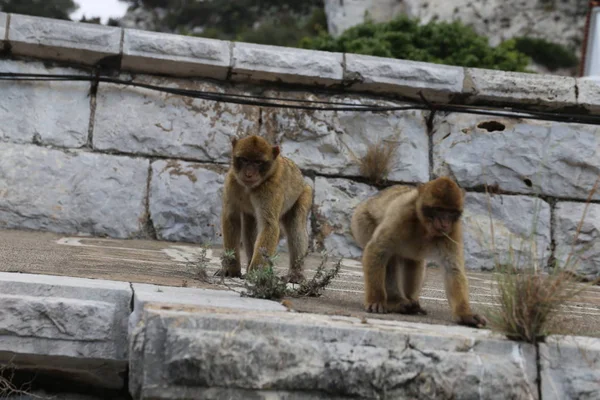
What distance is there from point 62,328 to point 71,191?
15.0 ft

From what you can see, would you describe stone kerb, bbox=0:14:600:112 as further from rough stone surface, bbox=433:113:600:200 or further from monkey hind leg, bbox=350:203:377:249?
monkey hind leg, bbox=350:203:377:249

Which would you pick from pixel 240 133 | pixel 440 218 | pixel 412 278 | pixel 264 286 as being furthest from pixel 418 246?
pixel 240 133

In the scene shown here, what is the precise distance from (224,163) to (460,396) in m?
5.46

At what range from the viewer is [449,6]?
3447 cm

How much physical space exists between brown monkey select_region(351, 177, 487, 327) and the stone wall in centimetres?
346

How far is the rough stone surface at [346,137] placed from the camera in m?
8.66

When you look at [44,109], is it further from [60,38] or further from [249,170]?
[249,170]

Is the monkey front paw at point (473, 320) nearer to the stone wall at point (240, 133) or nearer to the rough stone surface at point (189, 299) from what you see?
the rough stone surface at point (189, 299)

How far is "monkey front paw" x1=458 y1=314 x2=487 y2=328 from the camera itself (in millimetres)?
4098

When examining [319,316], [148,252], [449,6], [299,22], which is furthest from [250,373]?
[299,22]

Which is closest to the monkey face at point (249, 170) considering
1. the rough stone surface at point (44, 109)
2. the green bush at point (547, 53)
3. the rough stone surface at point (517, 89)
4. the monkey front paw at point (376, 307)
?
the monkey front paw at point (376, 307)

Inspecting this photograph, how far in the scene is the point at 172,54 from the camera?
8289 mm

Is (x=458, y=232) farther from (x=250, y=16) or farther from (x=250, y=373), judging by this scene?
(x=250, y=16)

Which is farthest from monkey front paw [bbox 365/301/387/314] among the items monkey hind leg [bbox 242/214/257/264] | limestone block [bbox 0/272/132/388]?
monkey hind leg [bbox 242/214/257/264]
